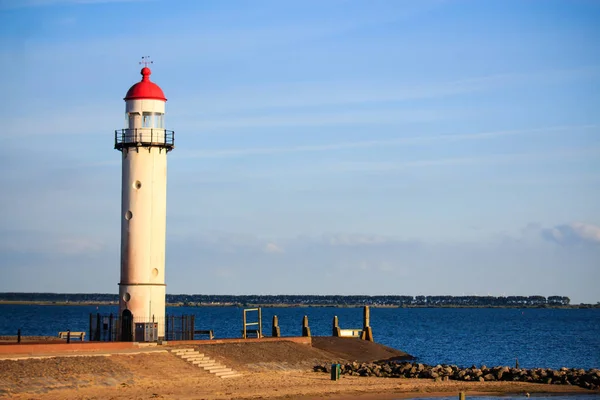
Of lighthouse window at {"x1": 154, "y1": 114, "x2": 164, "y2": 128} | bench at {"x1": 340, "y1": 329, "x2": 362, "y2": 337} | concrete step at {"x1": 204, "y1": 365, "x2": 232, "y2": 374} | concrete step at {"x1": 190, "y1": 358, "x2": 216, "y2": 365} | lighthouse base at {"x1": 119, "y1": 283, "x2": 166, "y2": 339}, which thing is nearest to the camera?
concrete step at {"x1": 204, "y1": 365, "x2": 232, "y2": 374}

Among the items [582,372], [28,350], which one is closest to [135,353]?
[28,350]

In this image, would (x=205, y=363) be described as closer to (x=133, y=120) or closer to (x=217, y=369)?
(x=217, y=369)

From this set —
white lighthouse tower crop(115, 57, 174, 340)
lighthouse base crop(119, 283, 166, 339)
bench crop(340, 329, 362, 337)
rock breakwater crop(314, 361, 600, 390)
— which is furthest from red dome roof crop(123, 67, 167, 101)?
bench crop(340, 329, 362, 337)

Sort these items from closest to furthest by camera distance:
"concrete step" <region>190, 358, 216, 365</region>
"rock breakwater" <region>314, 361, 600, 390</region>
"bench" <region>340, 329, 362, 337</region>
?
"concrete step" <region>190, 358, 216, 365</region>
"rock breakwater" <region>314, 361, 600, 390</region>
"bench" <region>340, 329, 362, 337</region>

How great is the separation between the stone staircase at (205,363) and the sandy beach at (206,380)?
0.35 m

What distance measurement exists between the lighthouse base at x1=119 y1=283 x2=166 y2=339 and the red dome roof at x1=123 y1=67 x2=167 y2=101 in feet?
27.2

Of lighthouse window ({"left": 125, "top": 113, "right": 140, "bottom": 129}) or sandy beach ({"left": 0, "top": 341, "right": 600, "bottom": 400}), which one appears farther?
lighthouse window ({"left": 125, "top": 113, "right": 140, "bottom": 129})

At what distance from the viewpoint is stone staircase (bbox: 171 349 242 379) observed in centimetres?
4194

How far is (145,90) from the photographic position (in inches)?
1784

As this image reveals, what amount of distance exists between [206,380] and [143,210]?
840cm

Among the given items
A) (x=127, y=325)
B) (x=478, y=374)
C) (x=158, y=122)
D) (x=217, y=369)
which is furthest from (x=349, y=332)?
(x=158, y=122)

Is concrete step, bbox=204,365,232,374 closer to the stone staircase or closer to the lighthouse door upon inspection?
the stone staircase

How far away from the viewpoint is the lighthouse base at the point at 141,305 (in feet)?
145

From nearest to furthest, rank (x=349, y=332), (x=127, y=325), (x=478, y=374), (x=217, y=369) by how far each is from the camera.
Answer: (x=217, y=369) → (x=127, y=325) → (x=478, y=374) → (x=349, y=332)
